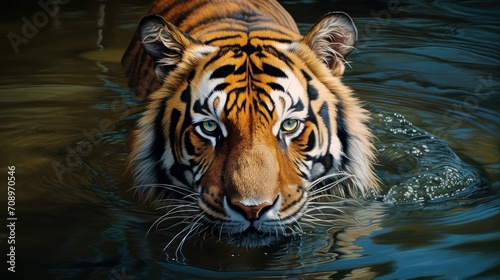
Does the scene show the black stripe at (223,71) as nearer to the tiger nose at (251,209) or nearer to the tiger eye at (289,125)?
the tiger eye at (289,125)

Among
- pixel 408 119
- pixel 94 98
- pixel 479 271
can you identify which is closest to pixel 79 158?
pixel 94 98

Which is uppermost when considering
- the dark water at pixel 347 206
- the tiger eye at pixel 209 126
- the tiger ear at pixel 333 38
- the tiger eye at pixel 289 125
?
the tiger ear at pixel 333 38

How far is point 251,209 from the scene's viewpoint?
312cm

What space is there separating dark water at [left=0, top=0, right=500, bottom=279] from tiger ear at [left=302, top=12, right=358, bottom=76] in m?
0.58

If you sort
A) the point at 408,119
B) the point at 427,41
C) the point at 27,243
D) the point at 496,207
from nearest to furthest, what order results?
the point at 27,243 → the point at 496,207 → the point at 408,119 → the point at 427,41

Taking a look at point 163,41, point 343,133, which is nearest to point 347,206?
point 343,133

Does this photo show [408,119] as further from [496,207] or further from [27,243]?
[27,243]

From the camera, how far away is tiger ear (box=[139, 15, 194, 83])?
367 centimetres

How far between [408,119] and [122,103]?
4.85 ft

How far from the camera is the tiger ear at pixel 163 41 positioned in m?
3.67

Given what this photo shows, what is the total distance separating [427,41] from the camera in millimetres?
6383

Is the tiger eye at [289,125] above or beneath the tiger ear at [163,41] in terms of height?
beneath

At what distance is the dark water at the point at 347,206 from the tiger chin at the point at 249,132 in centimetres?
14

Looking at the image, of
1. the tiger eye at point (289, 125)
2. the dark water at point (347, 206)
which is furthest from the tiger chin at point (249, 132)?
the dark water at point (347, 206)
